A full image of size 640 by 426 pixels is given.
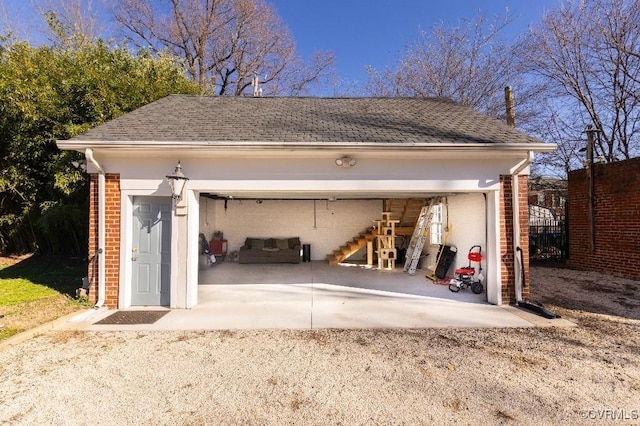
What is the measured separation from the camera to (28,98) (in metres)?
7.28

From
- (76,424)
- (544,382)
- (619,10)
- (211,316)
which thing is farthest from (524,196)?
(619,10)

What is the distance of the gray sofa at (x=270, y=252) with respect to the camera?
1066 cm

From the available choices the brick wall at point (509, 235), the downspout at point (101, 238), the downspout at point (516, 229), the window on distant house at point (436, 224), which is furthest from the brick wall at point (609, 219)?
the downspout at point (101, 238)

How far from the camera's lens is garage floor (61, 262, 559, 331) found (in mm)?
4688

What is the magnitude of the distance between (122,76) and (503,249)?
10.2 meters

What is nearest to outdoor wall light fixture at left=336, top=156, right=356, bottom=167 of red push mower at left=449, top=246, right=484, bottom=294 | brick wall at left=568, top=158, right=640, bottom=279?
red push mower at left=449, top=246, right=484, bottom=294

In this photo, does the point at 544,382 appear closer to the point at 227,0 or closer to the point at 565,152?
the point at 565,152

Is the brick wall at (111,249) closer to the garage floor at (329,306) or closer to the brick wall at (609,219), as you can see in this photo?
the garage floor at (329,306)

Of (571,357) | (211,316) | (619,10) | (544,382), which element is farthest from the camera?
(619,10)

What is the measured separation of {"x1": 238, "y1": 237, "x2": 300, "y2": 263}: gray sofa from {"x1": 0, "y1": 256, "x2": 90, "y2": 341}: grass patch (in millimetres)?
4555

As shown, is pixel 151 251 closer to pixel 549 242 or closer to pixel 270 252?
pixel 270 252

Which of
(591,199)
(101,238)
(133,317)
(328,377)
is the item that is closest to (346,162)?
(328,377)

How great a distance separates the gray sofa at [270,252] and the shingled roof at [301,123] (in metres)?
5.07

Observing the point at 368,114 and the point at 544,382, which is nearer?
the point at 544,382
